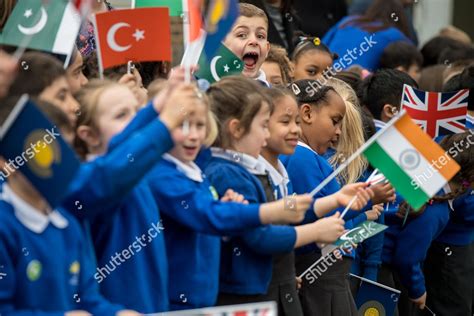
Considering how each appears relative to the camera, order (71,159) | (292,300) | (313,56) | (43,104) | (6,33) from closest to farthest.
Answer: (71,159) → (43,104) → (6,33) → (292,300) → (313,56)

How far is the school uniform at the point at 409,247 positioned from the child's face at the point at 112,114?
3.08 metres

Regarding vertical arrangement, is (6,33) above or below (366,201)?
above

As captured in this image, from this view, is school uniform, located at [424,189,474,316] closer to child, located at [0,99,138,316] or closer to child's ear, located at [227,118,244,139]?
child's ear, located at [227,118,244,139]

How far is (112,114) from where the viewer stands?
519 cm

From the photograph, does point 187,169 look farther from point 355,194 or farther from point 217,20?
point 355,194

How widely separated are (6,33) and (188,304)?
1.43 meters

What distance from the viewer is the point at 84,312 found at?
4500 mm

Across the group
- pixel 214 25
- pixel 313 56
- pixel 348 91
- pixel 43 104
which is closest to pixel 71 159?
pixel 43 104

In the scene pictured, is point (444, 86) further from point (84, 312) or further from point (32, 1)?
point (84, 312)

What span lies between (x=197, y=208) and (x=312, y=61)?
3.59 metres

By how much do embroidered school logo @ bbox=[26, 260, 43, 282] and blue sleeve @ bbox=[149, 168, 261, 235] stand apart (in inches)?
38.1

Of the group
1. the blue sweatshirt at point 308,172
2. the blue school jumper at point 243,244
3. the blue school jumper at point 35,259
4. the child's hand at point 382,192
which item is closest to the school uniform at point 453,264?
the blue sweatshirt at point 308,172

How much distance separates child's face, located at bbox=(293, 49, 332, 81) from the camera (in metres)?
8.75

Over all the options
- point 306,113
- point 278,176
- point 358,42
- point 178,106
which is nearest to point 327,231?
point 278,176
